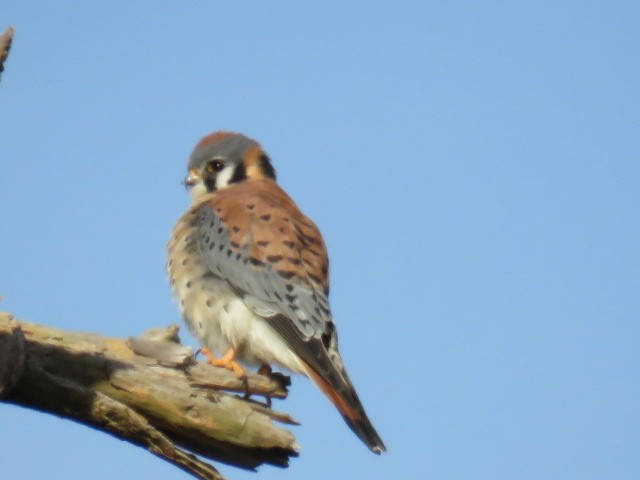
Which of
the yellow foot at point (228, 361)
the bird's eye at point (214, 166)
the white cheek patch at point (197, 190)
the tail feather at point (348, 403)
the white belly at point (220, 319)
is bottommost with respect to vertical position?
the tail feather at point (348, 403)

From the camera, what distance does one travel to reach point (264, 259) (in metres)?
5.59

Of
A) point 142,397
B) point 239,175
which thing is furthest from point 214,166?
point 142,397

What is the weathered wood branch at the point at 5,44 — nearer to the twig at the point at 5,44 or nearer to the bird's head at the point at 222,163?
the twig at the point at 5,44

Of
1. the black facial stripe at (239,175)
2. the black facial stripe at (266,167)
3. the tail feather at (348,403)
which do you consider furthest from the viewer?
the black facial stripe at (266,167)

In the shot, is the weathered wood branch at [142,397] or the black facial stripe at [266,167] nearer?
the weathered wood branch at [142,397]

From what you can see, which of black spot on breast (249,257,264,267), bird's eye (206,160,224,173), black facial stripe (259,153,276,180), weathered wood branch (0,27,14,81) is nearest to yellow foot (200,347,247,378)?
black spot on breast (249,257,264,267)

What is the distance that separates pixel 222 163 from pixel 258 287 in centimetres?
145

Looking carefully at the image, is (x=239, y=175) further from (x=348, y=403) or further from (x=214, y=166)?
(x=348, y=403)

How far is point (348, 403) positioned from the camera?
16.2ft

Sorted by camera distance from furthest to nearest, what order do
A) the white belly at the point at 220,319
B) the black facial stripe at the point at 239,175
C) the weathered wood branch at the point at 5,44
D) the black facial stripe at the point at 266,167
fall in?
the black facial stripe at the point at 266,167 → the black facial stripe at the point at 239,175 → the white belly at the point at 220,319 → the weathered wood branch at the point at 5,44

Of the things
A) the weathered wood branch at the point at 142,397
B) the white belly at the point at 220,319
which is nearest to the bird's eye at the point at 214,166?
the white belly at the point at 220,319

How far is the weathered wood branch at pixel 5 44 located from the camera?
390cm

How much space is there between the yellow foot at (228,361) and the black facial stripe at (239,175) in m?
1.49

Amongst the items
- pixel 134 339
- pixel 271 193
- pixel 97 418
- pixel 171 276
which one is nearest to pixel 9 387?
pixel 97 418
